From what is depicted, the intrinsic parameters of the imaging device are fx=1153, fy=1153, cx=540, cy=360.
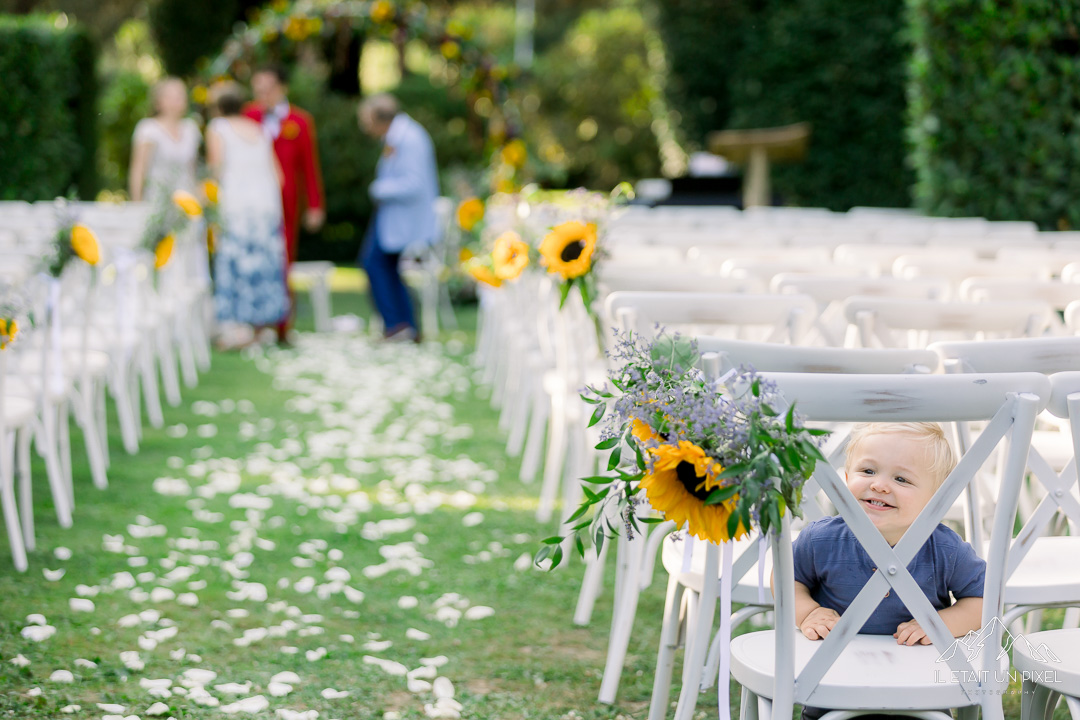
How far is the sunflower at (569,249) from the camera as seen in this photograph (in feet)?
12.2

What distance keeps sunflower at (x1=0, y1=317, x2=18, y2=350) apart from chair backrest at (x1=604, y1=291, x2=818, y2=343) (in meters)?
1.82

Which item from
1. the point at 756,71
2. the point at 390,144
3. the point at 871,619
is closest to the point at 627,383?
the point at 871,619

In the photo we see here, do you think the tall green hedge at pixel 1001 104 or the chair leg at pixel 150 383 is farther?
the tall green hedge at pixel 1001 104

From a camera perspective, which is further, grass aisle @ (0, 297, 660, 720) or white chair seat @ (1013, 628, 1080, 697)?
grass aisle @ (0, 297, 660, 720)

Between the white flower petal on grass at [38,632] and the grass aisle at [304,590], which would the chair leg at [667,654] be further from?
the white flower petal on grass at [38,632]

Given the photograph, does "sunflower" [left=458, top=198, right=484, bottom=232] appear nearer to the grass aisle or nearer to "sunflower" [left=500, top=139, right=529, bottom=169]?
"sunflower" [left=500, top=139, right=529, bottom=169]

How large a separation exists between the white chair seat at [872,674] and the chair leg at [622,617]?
958 millimetres

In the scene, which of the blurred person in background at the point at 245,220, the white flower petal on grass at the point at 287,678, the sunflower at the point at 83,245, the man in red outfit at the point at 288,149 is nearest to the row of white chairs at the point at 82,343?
the sunflower at the point at 83,245

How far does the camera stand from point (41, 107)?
36.2 ft

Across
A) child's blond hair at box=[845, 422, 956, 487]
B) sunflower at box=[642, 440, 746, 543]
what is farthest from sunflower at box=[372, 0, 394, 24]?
sunflower at box=[642, 440, 746, 543]

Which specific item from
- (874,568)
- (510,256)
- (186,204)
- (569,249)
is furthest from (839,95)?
(874,568)

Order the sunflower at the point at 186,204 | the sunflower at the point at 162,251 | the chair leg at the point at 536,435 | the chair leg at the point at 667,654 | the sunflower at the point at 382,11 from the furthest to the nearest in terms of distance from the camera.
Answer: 1. the sunflower at the point at 382,11
2. the sunflower at the point at 186,204
3. the sunflower at the point at 162,251
4. the chair leg at the point at 536,435
5. the chair leg at the point at 667,654

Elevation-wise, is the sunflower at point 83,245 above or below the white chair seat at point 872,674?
above

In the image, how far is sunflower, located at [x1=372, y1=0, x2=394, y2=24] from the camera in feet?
37.8
